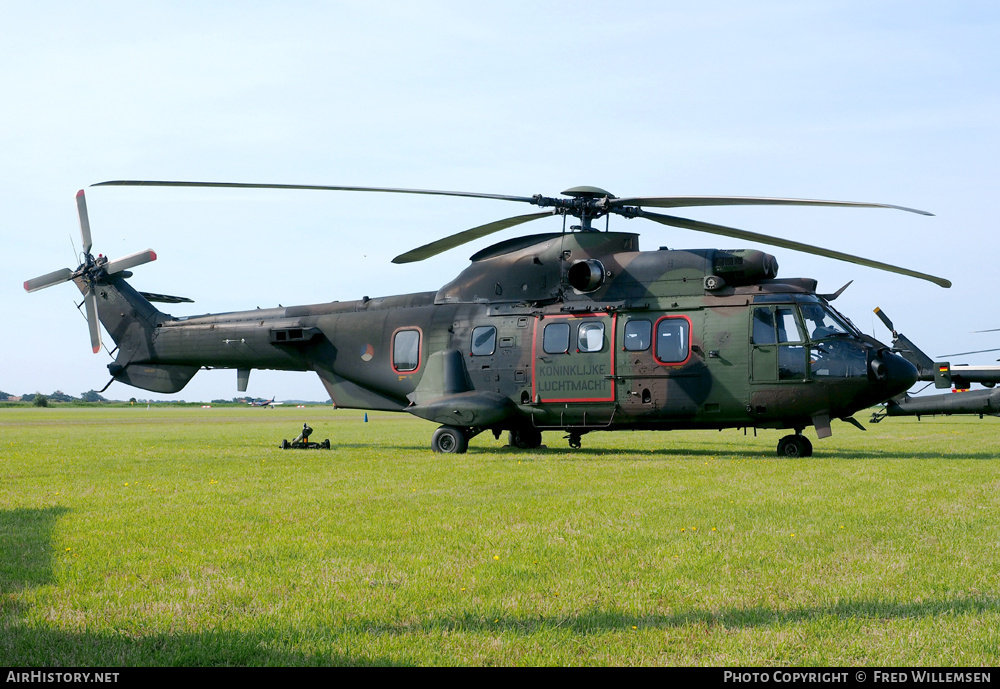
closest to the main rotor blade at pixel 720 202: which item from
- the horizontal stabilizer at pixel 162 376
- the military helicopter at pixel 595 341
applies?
the military helicopter at pixel 595 341

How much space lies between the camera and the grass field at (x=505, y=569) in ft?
16.6

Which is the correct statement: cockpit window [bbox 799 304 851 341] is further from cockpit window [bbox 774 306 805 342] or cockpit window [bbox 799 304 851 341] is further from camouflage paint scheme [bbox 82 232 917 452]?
cockpit window [bbox 774 306 805 342]

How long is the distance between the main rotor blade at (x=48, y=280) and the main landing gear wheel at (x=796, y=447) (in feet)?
67.0

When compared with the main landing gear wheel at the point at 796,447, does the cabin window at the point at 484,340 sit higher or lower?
higher

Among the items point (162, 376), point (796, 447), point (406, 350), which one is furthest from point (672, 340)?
point (162, 376)

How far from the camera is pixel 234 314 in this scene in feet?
80.3

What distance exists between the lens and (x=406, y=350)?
2188cm

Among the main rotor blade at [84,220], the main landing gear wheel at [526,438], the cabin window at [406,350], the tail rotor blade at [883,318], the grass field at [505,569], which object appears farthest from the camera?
the tail rotor blade at [883,318]

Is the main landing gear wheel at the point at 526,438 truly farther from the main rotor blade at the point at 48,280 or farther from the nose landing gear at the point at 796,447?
the main rotor blade at the point at 48,280

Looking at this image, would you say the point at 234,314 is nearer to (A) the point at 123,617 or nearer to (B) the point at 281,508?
(B) the point at 281,508

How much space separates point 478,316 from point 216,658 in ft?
53.5

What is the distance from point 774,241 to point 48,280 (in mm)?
20185

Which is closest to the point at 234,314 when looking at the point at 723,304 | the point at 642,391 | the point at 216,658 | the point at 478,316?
the point at 478,316

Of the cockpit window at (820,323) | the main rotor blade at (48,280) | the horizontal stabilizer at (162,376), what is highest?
the main rotor blade at (48,280)
